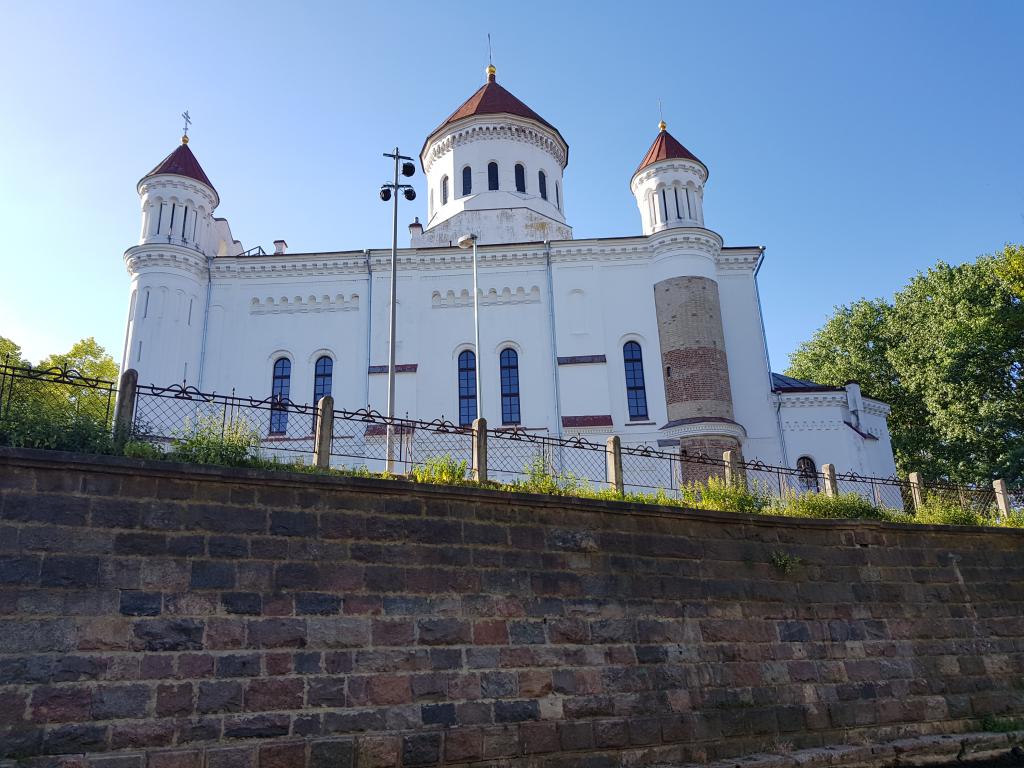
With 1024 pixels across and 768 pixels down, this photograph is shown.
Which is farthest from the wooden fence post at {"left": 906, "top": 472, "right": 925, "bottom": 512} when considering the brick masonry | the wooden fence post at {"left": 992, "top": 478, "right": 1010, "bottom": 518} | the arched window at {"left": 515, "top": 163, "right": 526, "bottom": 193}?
the arched window at {"left": 515, "top": 163, "right": 526, "bottom": 193}

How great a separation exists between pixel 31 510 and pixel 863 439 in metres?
24.1

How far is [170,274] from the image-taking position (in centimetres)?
2438

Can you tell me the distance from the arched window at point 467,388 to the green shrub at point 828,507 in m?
12.5

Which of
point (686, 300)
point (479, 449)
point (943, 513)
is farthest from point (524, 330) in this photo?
point (479, 449)

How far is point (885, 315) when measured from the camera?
3509 centimetres

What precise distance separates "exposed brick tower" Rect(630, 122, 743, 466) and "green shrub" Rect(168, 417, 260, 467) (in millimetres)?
15663

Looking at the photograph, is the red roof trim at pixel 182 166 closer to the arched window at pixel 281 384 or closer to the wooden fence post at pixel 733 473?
the arched window at pixel 281 384

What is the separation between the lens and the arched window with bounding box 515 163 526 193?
29625mm

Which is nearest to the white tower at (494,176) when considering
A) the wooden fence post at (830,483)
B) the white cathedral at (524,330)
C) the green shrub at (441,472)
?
the white cathedral at (524,330)

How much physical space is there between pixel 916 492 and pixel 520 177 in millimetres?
19559

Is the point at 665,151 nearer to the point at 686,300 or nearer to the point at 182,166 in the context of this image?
the point at 686,300

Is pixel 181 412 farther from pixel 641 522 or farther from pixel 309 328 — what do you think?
pixel 641 522

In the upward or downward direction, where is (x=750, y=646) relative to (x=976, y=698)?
upward

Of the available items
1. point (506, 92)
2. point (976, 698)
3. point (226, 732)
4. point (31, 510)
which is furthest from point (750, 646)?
point (506, 92)
